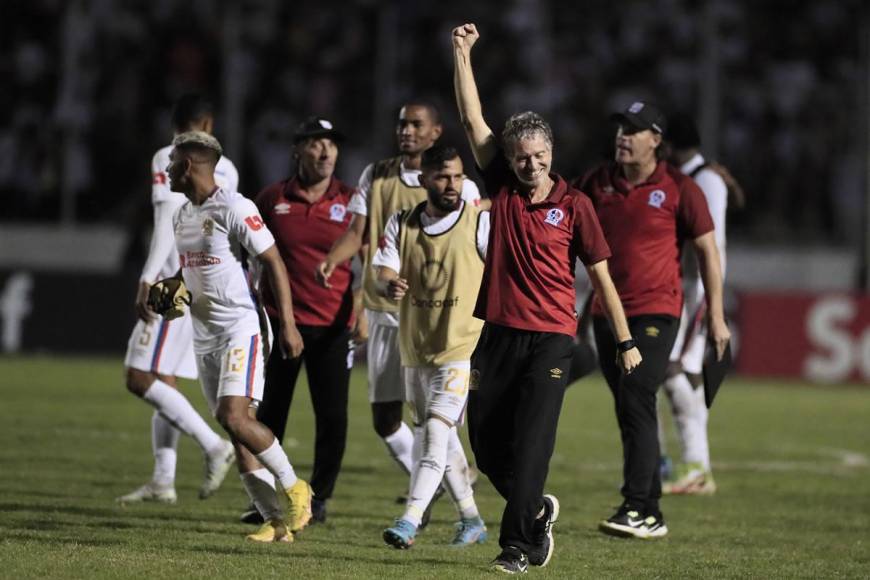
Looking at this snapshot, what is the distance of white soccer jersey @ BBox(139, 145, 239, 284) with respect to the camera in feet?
33.0

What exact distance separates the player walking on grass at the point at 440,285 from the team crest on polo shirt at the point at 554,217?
825 millimetres

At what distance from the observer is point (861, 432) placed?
55.4 feet

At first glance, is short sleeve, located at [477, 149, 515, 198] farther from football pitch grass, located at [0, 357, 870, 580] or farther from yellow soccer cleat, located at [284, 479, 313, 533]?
yellow soccer cleat, located at [284, 479, 313, 533]

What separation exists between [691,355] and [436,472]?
14.9 feet

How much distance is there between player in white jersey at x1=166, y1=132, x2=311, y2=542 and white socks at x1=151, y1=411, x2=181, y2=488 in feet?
5.99

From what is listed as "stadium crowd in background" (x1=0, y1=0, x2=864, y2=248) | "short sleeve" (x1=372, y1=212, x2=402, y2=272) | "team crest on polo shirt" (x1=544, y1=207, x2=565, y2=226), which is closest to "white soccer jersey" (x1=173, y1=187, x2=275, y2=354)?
"short sleeve" (x1=372, y1=212, x2=402, y2=272)

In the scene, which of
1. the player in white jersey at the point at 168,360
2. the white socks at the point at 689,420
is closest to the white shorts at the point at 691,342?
the white socks at the point at 689,420

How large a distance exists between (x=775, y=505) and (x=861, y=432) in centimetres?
577

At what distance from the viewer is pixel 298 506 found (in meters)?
8.92

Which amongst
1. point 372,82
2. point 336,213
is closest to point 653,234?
point 336,213

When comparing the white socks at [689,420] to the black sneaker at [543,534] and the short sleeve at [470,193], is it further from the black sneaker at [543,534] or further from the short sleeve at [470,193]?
the black sneaker at [543,534]

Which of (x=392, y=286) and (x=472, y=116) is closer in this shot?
(x=472, y=116)

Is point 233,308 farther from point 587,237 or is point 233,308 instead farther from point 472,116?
point 587,237

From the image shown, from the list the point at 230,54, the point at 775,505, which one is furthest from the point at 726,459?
the point at 230,54
